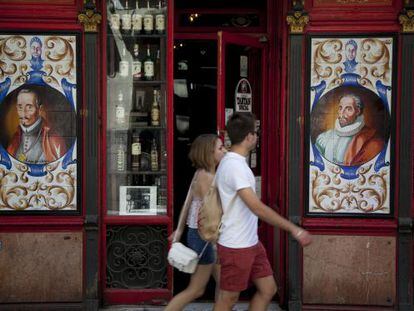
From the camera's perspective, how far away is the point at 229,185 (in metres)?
4.68

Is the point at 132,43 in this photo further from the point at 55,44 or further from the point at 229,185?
the point at 229,185

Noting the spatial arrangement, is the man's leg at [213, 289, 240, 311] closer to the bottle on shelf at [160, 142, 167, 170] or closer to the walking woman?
the walking woman

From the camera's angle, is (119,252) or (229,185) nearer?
(229,185)

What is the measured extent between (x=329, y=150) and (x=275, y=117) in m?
0.80

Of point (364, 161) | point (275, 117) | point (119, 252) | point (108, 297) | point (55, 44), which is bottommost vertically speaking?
point (108, 297)

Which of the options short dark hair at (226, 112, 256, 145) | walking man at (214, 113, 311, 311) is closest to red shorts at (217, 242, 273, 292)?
walking man at (214, 113, 311, 311)

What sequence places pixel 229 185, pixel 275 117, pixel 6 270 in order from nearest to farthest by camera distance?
pixel 229 185, pixel 6 270, pixel 275 117

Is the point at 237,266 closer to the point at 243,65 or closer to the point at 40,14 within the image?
the point at 243,65

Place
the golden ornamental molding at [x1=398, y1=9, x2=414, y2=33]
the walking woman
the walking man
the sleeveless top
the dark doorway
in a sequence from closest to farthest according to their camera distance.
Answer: the walking man < the walking woman < the sleeveless top < the golden ornamental molding at [x1=398, y1=9, x2=414, y2=33] < the dark doorway

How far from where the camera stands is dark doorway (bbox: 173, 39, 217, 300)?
26.3ft

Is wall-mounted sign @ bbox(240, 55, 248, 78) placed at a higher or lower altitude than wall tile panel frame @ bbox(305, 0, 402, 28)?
lower

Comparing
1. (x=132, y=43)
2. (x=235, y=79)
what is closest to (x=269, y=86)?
(x=235, y=79)

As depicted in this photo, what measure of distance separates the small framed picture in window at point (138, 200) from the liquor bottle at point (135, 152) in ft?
0.76

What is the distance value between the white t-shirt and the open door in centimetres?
229
